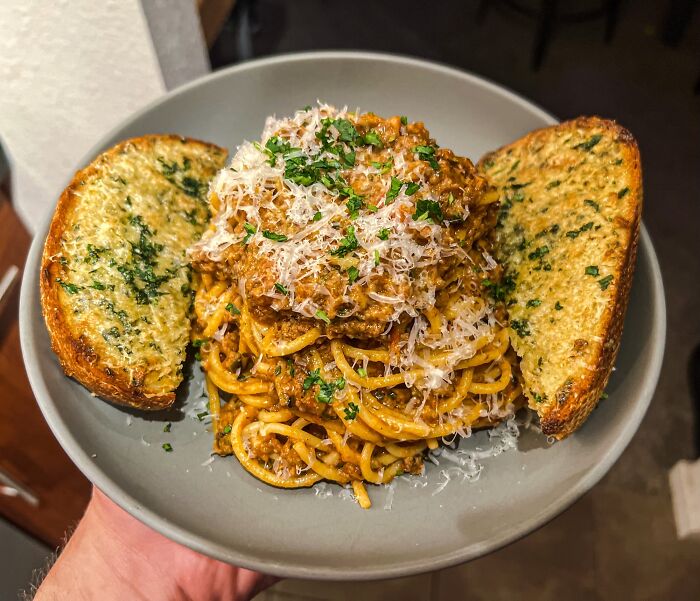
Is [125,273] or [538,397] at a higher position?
[125,273]

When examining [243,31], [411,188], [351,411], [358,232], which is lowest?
[351,411]

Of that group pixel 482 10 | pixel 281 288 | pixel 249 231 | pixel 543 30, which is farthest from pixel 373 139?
pixel 482 10

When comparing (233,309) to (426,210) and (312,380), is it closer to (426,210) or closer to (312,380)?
(312,380)

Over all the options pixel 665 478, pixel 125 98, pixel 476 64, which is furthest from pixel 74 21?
pixel 665 478

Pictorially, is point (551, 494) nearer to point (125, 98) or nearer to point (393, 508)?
point (393, 508)

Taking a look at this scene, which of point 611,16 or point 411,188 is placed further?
point 611,16
